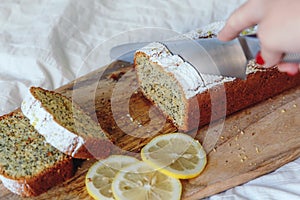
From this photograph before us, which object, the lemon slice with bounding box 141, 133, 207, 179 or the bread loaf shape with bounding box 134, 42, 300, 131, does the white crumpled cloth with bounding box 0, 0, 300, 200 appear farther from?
the lemon slice with bounding box 141, 133, 207, 179

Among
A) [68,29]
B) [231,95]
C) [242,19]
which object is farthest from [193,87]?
[68,29]

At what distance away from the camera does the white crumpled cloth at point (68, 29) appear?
12.2 feet

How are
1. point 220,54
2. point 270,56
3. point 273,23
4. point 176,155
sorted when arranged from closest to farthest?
1. point 273,23
2. point 270,56
3. point 220,54
4. point 176,155

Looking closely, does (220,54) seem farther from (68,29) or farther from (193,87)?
(68,29)

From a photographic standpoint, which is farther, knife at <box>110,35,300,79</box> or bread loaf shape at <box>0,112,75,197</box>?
bread loaf shape at <box>0,112,75,197</box>

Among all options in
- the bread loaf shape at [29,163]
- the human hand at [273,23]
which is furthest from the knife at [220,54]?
the bread loaf shape at [29,163]

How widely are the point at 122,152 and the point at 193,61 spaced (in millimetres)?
671

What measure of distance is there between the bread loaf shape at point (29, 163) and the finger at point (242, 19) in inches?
43.9

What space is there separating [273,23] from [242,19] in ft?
0.66

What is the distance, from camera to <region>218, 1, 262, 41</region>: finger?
2109 millimetres

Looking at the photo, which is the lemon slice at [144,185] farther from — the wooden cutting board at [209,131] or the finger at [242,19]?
the finger at [242,19]

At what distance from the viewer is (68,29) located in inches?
160

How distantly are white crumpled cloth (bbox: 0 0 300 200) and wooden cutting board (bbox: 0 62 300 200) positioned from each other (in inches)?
13.9

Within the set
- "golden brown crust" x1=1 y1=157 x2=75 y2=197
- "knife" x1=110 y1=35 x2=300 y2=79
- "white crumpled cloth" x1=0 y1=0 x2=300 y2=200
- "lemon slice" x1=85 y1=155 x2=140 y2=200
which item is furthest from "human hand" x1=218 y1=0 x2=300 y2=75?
"white crumpled cloth" x1=0 y1=0 x2=300 y2=200
